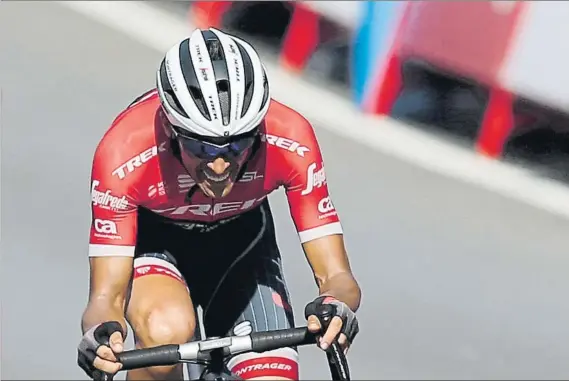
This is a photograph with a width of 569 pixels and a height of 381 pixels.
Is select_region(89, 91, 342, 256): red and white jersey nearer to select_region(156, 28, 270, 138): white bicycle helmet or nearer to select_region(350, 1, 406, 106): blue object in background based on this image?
select_region(156, 28, 270, 138): white bicycle helmet

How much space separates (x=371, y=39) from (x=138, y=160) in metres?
4.29

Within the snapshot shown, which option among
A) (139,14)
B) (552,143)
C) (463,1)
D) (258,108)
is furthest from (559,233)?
(139,14)

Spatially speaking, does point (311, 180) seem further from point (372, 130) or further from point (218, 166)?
point (372, 130)

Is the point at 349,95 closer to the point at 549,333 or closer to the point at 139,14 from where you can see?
the point at 139,14

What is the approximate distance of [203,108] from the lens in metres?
3.74

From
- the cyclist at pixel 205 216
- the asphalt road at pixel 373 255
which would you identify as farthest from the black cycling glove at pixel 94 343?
the asphalt road at pixel 373 255

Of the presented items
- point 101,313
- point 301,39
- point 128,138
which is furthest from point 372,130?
point 101,313

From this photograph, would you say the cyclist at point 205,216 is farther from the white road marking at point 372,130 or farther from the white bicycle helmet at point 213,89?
the white road marking at point 372,130

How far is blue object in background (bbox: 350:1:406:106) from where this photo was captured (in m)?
7.96

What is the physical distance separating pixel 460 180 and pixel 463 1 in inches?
41.7

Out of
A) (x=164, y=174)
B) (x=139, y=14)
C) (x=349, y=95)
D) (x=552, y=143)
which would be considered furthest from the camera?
(x=139, y=14)

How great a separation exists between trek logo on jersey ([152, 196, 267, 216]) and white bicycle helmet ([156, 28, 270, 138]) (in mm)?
462

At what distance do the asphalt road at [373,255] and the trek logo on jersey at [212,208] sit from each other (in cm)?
131

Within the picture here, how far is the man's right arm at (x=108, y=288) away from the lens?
12.8ft
